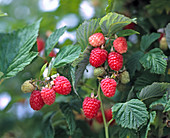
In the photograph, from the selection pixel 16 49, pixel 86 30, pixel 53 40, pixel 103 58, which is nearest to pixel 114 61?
pixel 103 58

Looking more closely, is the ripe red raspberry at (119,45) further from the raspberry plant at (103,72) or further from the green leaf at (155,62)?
the green leaf at (155,62)

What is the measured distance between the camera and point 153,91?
78cm

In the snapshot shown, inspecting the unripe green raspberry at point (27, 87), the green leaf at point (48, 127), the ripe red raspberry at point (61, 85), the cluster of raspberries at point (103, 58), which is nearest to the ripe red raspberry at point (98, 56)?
the cluster of raspberries at point (103, 58)

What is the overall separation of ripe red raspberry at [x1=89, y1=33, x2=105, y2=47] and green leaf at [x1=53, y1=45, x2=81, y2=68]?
0.18 ft

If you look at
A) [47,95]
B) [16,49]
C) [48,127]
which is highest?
[16,49]

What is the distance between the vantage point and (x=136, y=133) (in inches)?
29.9

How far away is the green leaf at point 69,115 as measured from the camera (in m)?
0.84

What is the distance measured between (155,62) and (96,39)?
23 cm

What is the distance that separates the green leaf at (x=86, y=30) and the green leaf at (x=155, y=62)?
0.21 m

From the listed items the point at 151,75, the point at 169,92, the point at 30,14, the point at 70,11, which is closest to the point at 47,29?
the point at 70,11

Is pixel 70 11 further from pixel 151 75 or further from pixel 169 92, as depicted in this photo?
pixel 169 92

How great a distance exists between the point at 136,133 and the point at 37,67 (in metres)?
0.41

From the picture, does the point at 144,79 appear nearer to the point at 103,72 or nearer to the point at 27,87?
the point at 103,72

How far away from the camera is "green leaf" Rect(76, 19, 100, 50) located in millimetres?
783
